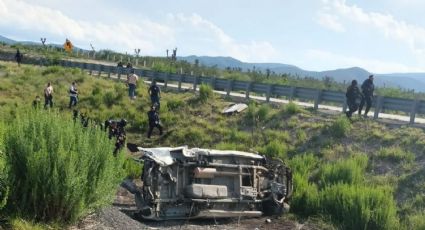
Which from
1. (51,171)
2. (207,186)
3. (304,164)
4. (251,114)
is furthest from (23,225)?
(251,114)

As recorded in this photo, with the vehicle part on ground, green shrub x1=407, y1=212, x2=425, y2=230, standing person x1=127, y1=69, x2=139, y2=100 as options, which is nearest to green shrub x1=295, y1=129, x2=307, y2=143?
the vehicle part on ground

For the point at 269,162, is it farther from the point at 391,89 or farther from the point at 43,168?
the point at 391,89

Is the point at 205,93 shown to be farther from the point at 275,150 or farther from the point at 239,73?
the point at 239,73

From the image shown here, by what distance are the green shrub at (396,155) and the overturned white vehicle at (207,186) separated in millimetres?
4724

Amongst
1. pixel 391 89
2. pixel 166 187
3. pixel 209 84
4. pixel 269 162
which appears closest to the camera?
pixel 166 187

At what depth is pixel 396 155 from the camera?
16.7m

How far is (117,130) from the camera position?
52.2 ft

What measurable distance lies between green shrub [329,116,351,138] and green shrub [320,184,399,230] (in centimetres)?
528

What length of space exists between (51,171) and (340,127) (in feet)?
42.1

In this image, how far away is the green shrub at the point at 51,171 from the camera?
8188mm

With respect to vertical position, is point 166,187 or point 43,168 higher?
point 43,168

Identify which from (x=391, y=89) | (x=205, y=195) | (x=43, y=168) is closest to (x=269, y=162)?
(x=205, y=195)

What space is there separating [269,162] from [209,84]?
1548 centimetres

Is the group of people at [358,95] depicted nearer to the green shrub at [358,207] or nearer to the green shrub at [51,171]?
the green shrub at [358,207]
